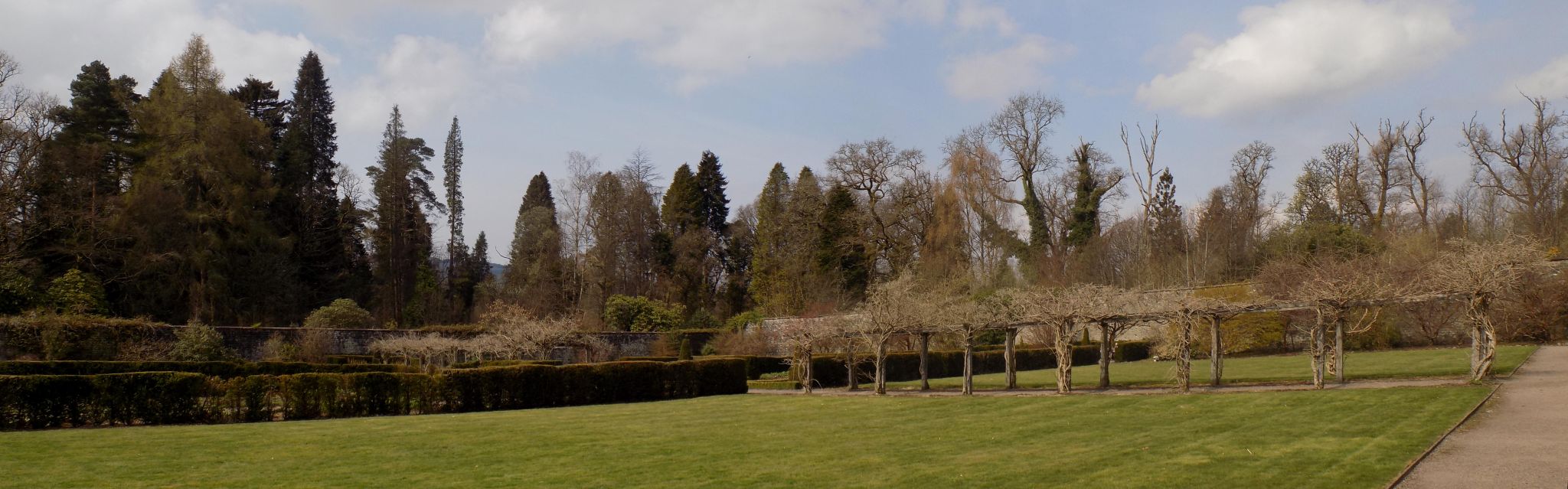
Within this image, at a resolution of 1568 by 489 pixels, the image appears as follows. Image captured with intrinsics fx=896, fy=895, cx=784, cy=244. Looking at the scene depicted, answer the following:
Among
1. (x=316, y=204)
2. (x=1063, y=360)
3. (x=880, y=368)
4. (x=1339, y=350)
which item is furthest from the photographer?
(x=316, y=204)

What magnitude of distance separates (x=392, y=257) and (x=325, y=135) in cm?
731

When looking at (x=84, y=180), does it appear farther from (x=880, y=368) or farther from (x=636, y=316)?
(x=880, y=368)

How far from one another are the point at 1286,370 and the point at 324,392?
21.6 meters

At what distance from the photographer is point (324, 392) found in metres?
16.6

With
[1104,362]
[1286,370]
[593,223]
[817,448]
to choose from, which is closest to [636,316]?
[593,223]

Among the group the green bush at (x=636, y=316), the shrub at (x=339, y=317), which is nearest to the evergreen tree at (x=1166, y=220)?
the green bush at (x=636, y=316)

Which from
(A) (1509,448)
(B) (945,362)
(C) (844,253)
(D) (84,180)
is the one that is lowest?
(B) (945,362)

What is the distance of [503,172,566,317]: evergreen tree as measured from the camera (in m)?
48.2

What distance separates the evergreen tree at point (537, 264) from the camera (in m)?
48.2

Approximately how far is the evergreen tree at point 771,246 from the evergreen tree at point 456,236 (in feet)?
57.0

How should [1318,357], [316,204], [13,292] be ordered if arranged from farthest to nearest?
[316,204], [13,292], [1318,357]

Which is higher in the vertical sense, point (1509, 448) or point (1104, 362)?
point (1104, 362)

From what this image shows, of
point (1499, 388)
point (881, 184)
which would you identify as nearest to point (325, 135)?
point (881, 184)

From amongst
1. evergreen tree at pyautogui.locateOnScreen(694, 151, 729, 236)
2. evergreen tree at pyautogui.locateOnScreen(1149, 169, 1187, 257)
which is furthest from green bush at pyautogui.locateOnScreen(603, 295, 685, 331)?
evergreen tree at pyautogui.locateOnScreen(1149, 169, 1187, 257)
